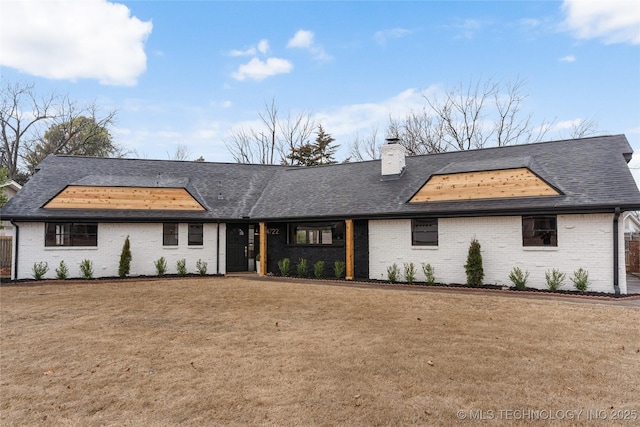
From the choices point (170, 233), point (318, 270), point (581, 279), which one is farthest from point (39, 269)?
point (581, 279)

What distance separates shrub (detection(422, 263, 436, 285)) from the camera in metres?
14.1

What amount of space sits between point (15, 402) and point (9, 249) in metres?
20.5

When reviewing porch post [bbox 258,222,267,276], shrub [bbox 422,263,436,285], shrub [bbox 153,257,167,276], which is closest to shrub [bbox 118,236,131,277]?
shrub [bbox 153,257,167,276]

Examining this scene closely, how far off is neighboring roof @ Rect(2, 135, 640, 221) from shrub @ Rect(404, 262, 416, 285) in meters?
1.98

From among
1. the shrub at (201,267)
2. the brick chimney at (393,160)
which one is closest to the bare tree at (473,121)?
the brick chimney at (393,160)

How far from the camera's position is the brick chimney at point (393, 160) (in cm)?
1766

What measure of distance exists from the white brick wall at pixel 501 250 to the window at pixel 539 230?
167mm

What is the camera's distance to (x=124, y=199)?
57.1ft

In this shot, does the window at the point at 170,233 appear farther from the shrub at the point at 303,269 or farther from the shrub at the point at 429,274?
the shrub at the point at 429,274

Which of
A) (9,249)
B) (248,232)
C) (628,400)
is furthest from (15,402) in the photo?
(9,249)

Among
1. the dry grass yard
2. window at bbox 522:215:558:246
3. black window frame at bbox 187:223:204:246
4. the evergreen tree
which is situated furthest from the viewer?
the evergreen tree

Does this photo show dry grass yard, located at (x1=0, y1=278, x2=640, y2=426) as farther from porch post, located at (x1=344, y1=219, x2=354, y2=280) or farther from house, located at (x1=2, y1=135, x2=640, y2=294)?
porch post, located at (x1=344, y1=219, x2=354, y2=280)

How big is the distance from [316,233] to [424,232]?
5023mm

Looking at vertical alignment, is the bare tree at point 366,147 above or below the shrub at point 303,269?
above
